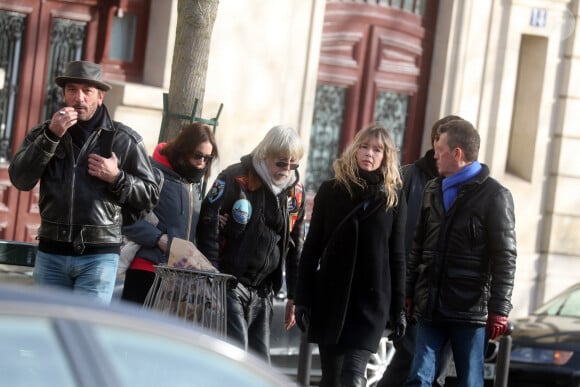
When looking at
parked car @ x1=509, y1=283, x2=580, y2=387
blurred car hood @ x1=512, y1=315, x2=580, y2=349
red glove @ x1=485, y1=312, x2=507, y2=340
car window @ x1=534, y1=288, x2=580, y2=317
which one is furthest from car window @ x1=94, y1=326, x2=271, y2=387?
car window @ x1=534, y1=288, x2=580, y2=317

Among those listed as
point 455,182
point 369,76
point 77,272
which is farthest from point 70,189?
point 369,76

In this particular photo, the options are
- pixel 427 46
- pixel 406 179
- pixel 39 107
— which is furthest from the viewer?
pixel 427 46

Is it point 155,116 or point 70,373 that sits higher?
point 155,116

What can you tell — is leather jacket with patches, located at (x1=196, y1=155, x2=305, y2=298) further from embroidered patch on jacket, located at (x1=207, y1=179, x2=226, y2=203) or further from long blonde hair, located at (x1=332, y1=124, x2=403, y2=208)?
long blonde hair, located at (x1=332, y1=124, x2=403, y2=208)

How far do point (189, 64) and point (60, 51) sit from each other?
13.7 feet

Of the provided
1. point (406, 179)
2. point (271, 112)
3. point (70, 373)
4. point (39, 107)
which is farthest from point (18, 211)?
point (70, 373)

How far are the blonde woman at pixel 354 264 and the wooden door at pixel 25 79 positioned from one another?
570cm

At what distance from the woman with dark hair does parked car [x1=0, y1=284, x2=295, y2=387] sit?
12.3 ft

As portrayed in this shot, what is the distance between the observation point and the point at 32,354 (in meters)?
2.90

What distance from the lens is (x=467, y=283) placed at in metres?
7.33

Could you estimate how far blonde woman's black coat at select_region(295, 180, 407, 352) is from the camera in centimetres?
709

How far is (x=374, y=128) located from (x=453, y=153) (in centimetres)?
58

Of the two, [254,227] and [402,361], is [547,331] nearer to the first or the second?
[402,361]

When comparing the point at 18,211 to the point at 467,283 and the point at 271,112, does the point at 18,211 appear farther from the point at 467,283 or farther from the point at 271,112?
the point at 467,283
